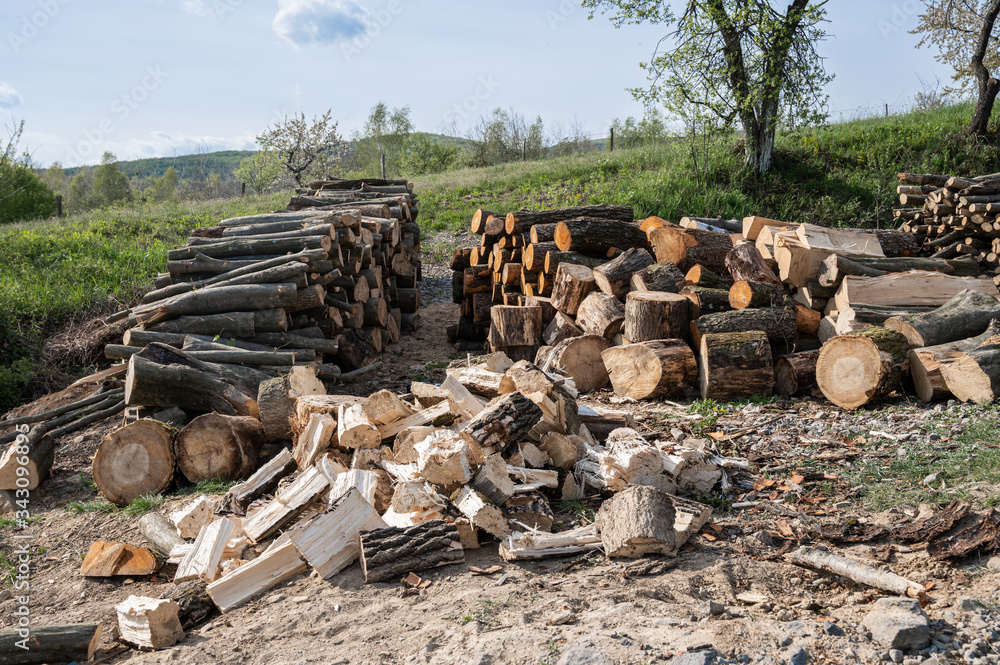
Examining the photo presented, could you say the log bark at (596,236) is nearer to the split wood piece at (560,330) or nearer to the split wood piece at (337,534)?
the split wood piece at (560,330)

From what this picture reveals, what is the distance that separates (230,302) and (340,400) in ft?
8.29

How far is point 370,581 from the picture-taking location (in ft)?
10.6

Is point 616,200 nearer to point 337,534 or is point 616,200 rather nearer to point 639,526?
point 639,526

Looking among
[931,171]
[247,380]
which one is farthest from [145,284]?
[931,171]

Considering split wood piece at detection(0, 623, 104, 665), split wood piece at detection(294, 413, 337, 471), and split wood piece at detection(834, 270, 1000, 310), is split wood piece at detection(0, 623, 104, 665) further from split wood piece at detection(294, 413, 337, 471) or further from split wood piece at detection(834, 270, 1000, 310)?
split wood piece at detection(834, 270, 1000, 310)

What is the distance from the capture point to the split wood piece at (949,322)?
5488mm

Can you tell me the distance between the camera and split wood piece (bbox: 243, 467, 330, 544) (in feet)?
12.2

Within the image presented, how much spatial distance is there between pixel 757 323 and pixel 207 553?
16.9 ft

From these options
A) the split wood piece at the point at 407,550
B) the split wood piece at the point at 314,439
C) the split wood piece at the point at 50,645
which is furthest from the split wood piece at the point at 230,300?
the split wood piece at the point at 50,645

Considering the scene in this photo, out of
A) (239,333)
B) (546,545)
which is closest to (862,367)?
(546,545)

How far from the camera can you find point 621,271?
22.8 feet

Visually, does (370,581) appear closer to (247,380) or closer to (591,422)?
(591,422)

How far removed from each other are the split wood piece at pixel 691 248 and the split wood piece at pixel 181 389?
4.92 metres

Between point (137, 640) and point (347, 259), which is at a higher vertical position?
point (347, 259)
